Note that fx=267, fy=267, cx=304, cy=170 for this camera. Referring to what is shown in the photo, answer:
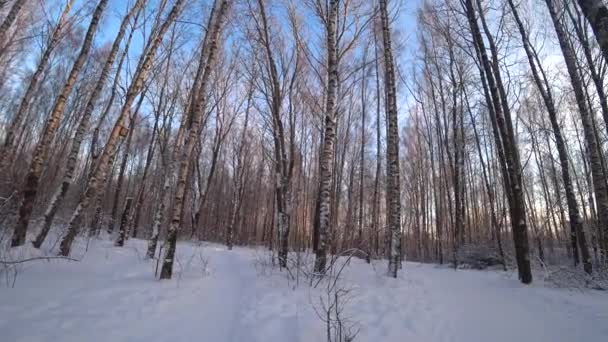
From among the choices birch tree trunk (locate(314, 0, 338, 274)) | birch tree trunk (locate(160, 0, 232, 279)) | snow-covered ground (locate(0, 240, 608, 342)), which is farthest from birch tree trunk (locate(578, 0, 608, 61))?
birch tree trunk (locate(160, 0, 232, 279))

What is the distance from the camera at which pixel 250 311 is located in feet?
11.0

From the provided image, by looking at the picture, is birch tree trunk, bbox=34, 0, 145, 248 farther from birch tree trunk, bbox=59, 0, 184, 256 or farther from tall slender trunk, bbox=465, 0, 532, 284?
tall slender trunk, bbox=465, 0, 532, 284

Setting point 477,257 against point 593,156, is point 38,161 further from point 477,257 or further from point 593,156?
point 477,257

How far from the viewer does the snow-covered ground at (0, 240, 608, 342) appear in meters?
2.61

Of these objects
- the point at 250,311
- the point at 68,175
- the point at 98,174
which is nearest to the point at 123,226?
the point at 68,175

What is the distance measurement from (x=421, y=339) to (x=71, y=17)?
10974mm

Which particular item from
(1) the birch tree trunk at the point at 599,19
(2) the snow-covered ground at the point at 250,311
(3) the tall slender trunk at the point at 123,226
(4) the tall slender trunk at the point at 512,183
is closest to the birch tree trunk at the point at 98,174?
(2) the snow-covered ground at the point at 250,311

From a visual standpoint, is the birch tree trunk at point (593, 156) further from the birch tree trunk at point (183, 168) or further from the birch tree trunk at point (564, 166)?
the birch tree trunk at point (183, 168)

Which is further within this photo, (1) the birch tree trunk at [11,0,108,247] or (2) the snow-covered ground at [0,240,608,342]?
(1) the birch tree trunk at [11,0,108,247]

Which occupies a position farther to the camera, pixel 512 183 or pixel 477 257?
pixel 477 257

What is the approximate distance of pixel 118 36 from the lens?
7180 mm

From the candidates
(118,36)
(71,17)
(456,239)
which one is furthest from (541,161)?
(71,17)

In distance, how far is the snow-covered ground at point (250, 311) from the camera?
261 centimetres

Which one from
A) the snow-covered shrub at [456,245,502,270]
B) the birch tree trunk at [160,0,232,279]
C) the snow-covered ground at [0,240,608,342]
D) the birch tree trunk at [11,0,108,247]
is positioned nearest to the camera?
the snow-covered ground at [0,240,608,342]
